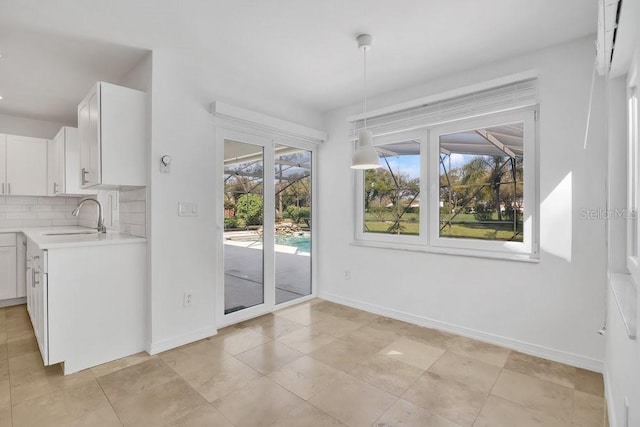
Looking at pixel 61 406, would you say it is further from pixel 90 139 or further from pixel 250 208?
pixel 250 208

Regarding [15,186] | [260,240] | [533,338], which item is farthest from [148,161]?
[533,338]

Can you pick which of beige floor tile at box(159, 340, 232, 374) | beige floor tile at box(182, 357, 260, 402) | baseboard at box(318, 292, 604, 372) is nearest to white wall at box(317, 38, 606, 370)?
baseboard at box(318, 292, 604, 372)

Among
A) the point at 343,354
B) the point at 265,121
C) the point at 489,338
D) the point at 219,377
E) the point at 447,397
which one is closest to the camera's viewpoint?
the point at 447,397

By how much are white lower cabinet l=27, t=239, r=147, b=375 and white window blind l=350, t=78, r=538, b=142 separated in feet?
9.07

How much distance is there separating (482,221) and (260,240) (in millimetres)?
2353

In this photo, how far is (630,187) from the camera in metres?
1.81

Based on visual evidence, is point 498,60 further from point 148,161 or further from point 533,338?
point 148,161

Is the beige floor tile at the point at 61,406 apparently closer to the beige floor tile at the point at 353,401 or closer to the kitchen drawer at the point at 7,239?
the beige floor tile at the point at 353,401

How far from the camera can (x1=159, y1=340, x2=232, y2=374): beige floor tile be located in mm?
2471

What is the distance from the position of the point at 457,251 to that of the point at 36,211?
568 cm

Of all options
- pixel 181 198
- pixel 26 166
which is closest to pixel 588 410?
pixel 181 198

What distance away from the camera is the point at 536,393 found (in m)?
2.12

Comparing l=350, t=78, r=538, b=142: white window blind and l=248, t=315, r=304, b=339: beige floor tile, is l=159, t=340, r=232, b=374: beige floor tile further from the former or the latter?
l=350, t=78, r=538, b=142: white window blind

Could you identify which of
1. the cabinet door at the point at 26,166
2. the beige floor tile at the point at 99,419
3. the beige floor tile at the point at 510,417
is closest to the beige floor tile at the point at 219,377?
the beige floor tile at the point at 99,419
